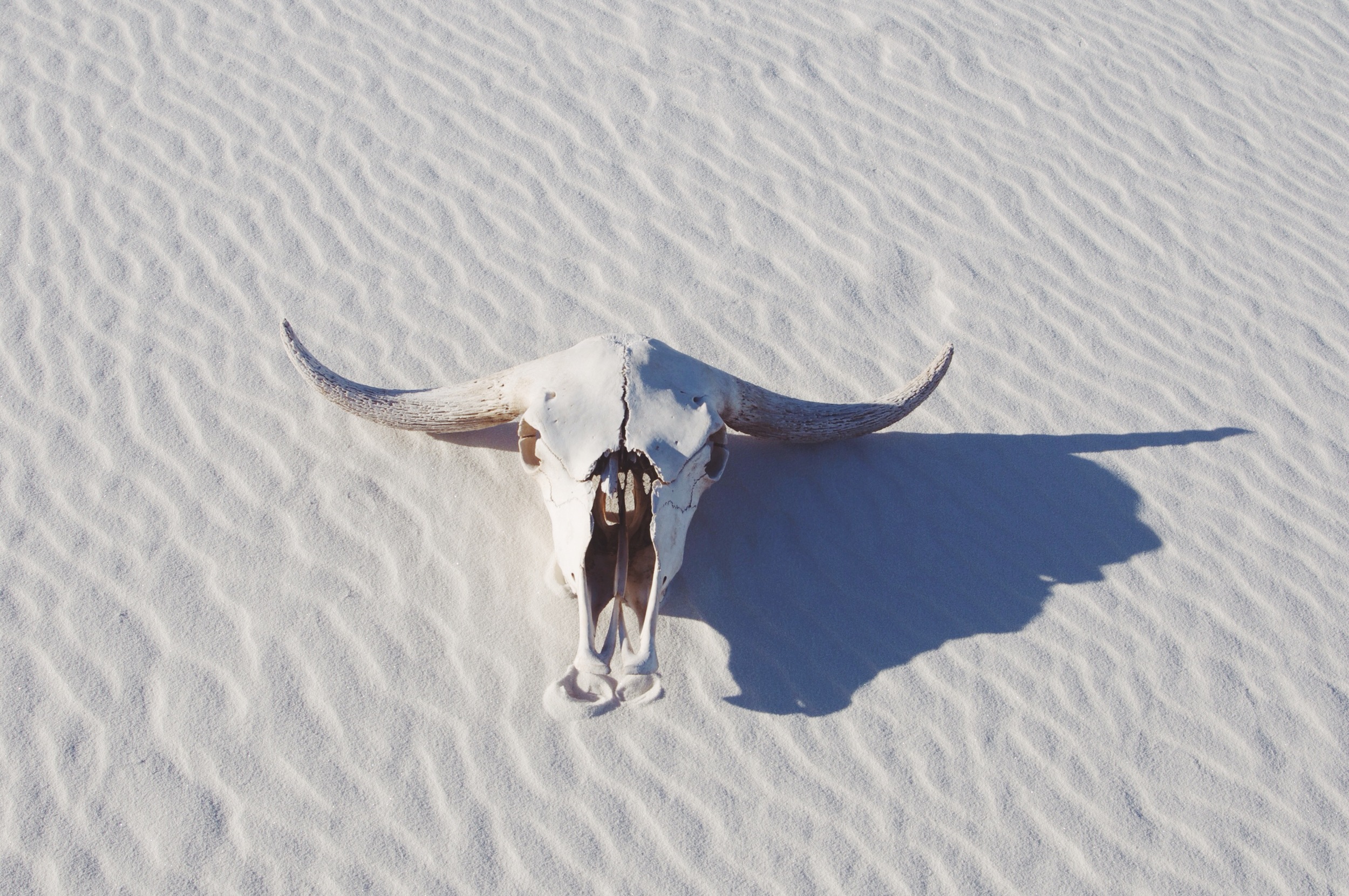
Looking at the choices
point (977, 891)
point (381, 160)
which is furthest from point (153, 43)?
point (977, 891)

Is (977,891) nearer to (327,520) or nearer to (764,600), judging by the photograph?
(764,600)

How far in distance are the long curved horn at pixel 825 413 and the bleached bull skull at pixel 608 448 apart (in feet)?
0.06

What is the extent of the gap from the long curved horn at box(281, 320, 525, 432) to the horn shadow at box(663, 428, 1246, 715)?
1.07 m

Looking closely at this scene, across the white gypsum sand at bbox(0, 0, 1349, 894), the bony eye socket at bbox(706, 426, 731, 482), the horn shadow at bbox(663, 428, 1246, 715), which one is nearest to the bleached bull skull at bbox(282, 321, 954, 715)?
the bony eye socket at bbox(706, 426, 731, 482)

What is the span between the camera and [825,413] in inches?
199

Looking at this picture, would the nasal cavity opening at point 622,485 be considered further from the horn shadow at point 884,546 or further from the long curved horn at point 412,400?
the long curved horn at point 412,400

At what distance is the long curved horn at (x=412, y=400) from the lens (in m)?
4.83

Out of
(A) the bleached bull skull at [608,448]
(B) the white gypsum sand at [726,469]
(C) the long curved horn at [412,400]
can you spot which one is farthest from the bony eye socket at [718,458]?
(C) the long curved horn at [412,400]

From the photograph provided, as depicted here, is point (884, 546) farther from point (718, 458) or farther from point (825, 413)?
point (718, 458)

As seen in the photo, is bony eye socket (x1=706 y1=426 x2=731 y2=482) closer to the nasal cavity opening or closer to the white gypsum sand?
the nasal cavity opening

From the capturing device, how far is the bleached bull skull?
13.7ft

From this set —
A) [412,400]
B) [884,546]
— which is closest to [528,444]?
[412,400]

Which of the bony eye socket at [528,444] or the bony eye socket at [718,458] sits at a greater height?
the bony eye socket at [718,458]

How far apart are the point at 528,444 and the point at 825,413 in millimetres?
1357
